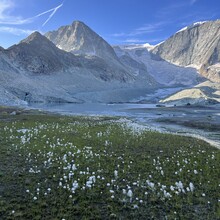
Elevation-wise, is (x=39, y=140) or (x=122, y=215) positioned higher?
(x=39, y=140)

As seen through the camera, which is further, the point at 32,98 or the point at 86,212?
the point at 32,98

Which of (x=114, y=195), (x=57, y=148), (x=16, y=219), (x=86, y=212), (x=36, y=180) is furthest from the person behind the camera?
(x=57, y=148)

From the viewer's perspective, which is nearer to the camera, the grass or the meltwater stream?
the grass

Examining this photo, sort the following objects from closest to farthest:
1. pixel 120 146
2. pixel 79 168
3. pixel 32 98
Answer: pixel 79 168 → pixel 120 146 → pixel 32 98

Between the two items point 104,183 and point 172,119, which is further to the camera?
point 172,119

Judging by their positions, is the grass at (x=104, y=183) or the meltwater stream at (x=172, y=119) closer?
the grass at (x=104, y=183)

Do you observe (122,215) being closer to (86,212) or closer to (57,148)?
(86,212)

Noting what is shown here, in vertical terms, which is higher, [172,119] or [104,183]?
[104,183]

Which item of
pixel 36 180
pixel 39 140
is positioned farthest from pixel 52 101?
pixel 36 180
